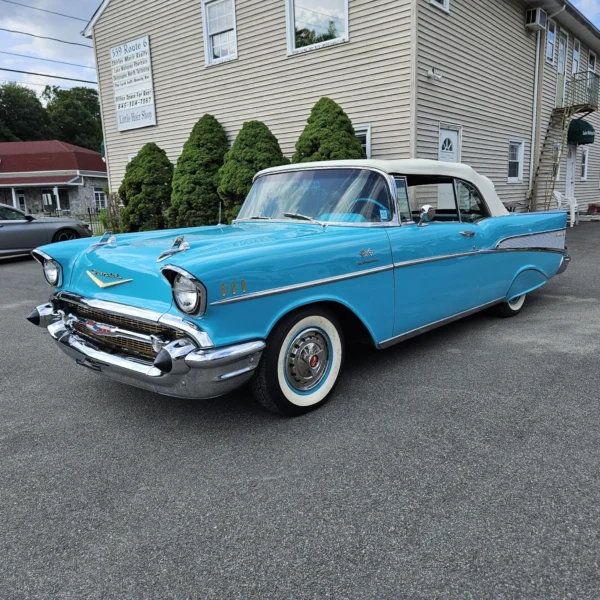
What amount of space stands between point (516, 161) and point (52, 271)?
12900 millimetres

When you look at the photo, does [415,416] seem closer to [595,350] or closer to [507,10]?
[595,350]

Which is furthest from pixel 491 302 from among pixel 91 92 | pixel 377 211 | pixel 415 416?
pixel 91 92

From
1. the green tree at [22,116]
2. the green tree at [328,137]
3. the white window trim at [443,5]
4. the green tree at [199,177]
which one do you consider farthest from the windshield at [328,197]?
the green tree at [22,116]

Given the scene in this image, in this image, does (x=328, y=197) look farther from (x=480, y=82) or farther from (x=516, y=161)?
(x=516, y=161)

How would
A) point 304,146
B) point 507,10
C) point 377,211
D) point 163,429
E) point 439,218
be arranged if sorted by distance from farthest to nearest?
point 507,10 < point 304,146 < point 439,218 < point 377,211 < point 163,429

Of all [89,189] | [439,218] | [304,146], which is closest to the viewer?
[439,218]

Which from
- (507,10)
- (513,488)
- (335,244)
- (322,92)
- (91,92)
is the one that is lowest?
(513,488)

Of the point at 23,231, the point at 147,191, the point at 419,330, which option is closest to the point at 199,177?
the point at 147,191

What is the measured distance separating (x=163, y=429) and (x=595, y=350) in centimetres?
356

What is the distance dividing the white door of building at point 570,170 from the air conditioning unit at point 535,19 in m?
5.27

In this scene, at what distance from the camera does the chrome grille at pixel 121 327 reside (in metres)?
2.85

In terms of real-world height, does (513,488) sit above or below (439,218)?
below

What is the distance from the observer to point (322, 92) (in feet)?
33.6

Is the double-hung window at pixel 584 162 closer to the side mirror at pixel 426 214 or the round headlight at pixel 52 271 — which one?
the side mirror at pixel 426 214
